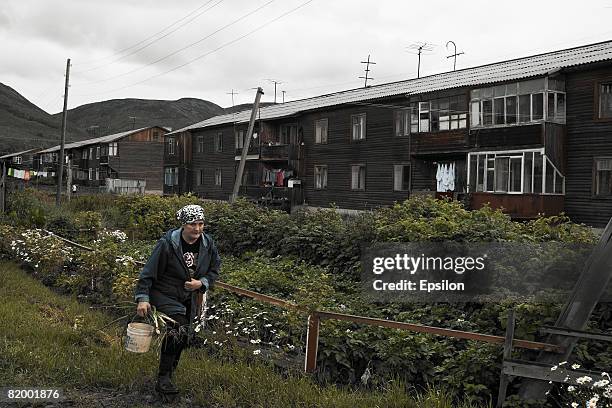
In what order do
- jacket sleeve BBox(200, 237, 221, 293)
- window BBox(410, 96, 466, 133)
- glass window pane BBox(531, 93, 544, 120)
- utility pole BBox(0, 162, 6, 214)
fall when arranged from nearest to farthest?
1. jacket sleeve BBox(200, 237, 221, 293)
2. utility pole BBox(0, 162, 6, 214)
3. glass window pane BBox(531, 93, 544, 120)
4. window BBox(410, 96, 466, 133)

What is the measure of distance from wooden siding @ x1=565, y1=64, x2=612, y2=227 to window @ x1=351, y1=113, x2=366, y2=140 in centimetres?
1259

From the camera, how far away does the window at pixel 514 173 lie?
75.2ft

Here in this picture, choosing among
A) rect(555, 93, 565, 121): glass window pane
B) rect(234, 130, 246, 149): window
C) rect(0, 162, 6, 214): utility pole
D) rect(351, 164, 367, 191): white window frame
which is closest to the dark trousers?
rect(0, 162, 6, 214): utility pole

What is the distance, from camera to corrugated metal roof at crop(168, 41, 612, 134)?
23.2 metres

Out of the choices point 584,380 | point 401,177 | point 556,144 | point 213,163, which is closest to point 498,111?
point 556,144

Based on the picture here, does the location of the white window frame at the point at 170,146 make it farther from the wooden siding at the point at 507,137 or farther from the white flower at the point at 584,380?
the white flower at the point at 584,380

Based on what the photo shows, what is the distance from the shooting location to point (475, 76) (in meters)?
27.8

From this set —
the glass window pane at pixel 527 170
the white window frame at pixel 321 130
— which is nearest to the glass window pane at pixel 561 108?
the glass window pane at pixel 527 170

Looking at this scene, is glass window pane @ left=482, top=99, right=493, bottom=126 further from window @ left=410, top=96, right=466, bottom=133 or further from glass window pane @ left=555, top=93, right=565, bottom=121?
glass window pane @ left=555, top=93, right=565, bottom=121

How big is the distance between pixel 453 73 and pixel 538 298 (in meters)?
27.5

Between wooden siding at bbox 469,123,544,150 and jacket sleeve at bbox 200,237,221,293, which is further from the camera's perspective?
wooden siding at bbox 469,123,544,150

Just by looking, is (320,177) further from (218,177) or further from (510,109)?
(510,109)

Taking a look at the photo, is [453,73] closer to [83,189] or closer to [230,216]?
[230,216]

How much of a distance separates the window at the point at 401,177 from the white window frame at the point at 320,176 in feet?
20.4
